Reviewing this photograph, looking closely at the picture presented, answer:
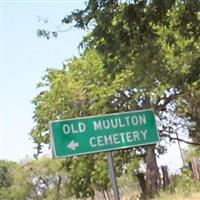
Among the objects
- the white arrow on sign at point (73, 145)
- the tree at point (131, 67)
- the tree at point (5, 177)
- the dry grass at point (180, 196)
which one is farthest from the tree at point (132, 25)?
the tree at point (5, 177)

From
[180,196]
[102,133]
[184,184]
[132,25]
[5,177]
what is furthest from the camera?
[5,177]

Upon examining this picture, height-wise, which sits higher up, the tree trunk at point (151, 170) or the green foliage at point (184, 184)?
the tree trunk at point (151, 170)

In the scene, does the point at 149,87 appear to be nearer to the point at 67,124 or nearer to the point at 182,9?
the point at 182,9

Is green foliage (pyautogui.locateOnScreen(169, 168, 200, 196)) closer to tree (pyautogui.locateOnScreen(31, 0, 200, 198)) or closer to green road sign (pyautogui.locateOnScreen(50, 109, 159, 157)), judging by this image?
tree (pyautogui.locateOnScreen(31, 0, 200, 198))

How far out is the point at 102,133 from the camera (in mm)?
6941

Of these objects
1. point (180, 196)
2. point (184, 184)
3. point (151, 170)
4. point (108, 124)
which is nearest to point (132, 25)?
point (108, 124)

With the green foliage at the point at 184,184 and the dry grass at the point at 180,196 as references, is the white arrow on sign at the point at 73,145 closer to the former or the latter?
the dry grass at the point at 180,196

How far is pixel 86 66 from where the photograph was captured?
88.0 ft

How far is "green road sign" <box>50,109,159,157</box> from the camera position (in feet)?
22.0

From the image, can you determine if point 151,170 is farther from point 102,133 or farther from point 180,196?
point 102,133

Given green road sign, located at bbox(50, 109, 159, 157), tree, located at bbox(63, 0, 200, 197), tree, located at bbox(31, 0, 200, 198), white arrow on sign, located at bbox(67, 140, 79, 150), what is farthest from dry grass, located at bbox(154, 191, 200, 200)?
white arrow on sign, located at bbox(67, 140, 79, 150)

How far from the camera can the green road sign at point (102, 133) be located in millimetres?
6715

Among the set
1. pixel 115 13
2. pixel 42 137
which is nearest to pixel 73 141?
pixel 115 13

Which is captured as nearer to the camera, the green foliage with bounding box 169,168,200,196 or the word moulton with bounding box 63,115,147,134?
the word moulton with bounding box 63,115,147,134
